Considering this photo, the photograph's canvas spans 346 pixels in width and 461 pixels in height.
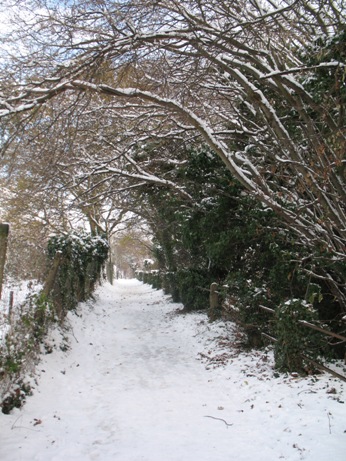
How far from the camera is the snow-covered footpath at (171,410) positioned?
3844 millimetres

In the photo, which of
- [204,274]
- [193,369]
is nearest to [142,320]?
[204,274]

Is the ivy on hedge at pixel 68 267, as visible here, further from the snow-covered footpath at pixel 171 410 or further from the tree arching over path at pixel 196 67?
the tree arching over path at pixel 196 67

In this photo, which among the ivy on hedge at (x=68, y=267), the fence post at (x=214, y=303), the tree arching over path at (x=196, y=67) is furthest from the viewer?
the fence post at (x=214, y=303)

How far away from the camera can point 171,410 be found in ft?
16.6

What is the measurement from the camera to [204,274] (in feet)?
42.0

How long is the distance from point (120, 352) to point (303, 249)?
4.80 metres

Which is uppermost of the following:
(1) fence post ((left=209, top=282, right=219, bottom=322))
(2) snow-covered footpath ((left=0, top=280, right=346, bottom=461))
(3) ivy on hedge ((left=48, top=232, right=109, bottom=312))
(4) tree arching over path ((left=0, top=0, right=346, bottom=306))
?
(4) tree arching over path ((left=0, top=0, right=346, bottom=306))

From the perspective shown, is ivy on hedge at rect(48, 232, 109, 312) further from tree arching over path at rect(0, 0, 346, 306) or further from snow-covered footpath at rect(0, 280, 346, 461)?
tree arching over path at rect(0, 0, 346, 306)

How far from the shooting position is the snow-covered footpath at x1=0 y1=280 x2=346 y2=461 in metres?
3.84

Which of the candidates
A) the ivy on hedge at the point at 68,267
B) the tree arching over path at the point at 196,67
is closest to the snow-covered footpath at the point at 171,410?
the ivy on hedge at the point at 68,267

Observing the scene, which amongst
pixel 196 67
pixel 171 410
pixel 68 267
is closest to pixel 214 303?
pixel 68 267

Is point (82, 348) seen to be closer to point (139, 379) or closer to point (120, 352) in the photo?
point (120, 352)

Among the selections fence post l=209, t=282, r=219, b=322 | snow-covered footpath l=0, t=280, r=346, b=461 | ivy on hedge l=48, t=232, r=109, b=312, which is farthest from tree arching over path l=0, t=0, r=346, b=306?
fence post l=209, t=282, r=219, b=322

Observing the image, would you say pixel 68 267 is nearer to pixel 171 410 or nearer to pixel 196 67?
pixel 171 410
